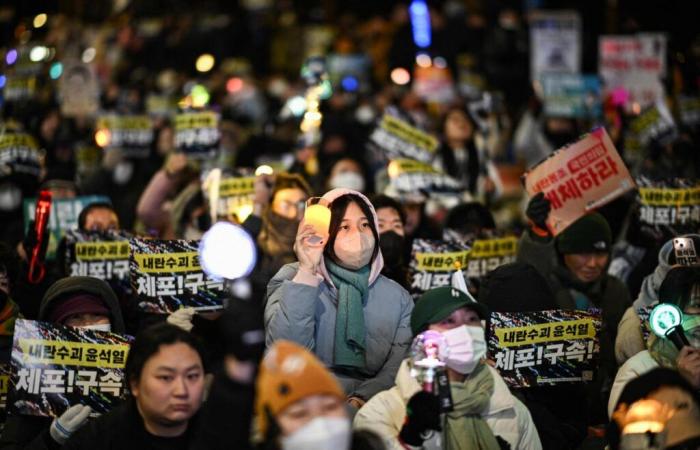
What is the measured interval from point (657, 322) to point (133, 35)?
582 inches

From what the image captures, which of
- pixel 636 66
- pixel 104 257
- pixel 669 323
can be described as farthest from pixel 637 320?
pixel 636 66

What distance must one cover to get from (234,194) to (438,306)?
350cm

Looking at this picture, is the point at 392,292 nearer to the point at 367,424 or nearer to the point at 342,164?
the point at 367,424

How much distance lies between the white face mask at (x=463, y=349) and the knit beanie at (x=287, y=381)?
1.30 m

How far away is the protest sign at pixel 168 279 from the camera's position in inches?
288

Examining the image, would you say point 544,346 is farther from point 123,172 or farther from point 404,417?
point 123,172

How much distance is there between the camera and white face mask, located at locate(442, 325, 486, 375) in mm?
5633

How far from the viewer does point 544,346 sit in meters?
6.77

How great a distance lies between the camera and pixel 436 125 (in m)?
13.8

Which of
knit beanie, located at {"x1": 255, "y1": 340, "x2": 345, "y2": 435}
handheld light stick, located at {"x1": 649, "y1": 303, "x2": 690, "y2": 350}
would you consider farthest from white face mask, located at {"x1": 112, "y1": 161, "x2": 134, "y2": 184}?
knit beanie, located at {"x1": 255, "y1": 340, "x2": 345, "y2": 435}

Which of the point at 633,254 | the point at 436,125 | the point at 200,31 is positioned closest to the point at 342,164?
the point at 633,254

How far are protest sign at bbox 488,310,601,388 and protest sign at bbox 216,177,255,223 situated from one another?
108 inches

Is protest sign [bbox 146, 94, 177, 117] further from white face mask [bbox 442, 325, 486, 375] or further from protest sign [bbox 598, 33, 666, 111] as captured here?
white face mask [bbox 442, 325, 486, 375]

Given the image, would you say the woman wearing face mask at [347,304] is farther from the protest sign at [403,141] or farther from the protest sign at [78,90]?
the protest sign at [78,90]
